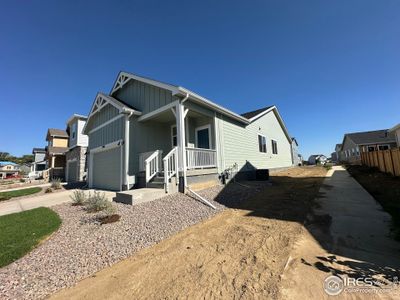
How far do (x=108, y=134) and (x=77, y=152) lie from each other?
9.44m

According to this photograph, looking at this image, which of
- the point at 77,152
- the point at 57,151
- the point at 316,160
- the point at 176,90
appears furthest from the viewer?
the point at 316,160

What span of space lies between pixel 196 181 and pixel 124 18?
871 centimetres

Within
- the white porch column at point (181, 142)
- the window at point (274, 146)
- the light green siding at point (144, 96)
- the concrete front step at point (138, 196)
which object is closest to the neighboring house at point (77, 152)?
the light green siding at point (144, 96)

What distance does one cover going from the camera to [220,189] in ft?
28.1

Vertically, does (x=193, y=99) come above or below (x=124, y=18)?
below

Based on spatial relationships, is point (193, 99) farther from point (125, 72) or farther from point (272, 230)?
point (272, 230)

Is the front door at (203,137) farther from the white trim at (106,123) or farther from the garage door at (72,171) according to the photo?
the garage door at (72,171)

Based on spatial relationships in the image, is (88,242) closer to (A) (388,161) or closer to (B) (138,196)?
(B) (138,196)

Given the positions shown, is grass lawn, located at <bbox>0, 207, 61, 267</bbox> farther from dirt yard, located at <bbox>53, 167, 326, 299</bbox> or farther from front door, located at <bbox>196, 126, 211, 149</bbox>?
front door, located at <bbox>196, 126, 211, 149</bbox>

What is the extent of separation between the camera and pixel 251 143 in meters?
13.6

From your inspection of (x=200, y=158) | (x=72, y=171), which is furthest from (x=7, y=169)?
(x=200, y=158)

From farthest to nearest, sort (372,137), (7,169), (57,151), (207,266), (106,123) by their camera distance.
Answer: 1. (7,169)
2. (372,137)
3. (57,151)
4. (106,123)
5. (207,266)

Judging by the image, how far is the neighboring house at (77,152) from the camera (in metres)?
16.9

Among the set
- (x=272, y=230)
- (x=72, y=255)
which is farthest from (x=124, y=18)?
(x=272, y=230)
